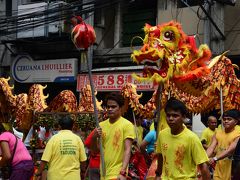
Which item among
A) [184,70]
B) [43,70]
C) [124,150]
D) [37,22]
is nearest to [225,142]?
[184,70]

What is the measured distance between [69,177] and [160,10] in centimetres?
1063

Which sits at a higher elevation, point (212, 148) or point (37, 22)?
point (37, 22)

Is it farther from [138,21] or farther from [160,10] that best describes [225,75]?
[138,21]

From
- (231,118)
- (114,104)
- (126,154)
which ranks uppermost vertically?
(114,104)

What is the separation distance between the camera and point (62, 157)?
6004mm

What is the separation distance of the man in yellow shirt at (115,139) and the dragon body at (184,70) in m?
0.80

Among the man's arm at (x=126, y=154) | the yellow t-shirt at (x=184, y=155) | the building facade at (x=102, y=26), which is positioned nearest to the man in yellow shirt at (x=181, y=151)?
the yellow t-shirt at (x=184, y=155)

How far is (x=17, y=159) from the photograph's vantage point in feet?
20.0

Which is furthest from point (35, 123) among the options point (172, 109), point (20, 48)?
point (20, 48)

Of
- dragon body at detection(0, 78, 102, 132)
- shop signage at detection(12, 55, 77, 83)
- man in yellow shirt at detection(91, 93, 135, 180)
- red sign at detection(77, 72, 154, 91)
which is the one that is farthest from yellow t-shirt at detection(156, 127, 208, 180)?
shop signage at detection(12, 55, 77, 83)

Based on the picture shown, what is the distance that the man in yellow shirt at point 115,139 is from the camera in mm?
5344

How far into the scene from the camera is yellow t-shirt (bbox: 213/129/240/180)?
6.43m

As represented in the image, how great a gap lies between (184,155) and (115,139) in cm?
104

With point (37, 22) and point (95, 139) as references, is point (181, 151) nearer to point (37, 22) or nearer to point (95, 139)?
point (95, 139)
